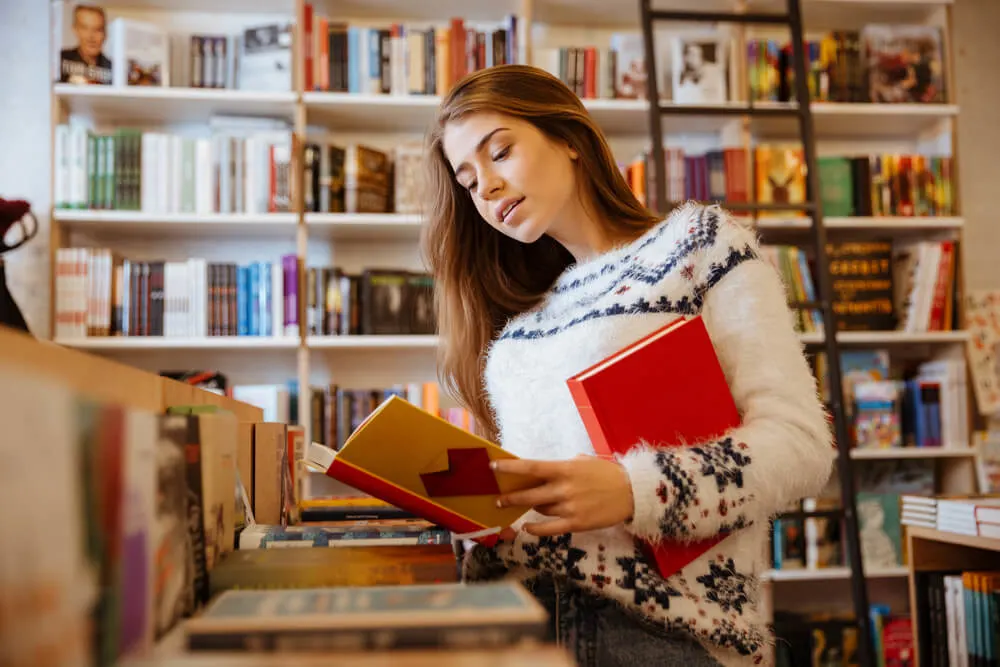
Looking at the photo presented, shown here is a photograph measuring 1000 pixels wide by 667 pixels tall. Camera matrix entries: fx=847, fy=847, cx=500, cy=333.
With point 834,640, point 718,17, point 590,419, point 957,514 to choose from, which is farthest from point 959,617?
point 718,17

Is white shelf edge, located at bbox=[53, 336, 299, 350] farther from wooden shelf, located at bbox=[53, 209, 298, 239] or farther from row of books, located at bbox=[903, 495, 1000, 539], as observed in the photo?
row of books, located at bbox=[903, 495, 1000, 539]

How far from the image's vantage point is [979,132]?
10.2ft

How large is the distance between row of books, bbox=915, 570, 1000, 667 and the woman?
1.08 meters

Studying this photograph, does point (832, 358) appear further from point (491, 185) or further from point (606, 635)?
point (606, 635)

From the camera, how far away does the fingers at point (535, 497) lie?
2.46 ft

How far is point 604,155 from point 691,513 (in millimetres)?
590

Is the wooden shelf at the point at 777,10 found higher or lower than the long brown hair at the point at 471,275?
higher

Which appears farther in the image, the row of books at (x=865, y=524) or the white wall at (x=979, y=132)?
the white wall at (x=979, y=132)

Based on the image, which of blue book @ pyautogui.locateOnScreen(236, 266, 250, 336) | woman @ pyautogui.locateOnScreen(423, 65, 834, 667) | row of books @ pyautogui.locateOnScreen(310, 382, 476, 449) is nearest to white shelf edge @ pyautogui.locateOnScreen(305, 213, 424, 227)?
blue book @ pyautogui.locateOnScreen(236, 266, 250, 336)

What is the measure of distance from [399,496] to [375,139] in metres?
2.32

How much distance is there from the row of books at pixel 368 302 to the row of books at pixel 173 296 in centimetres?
8

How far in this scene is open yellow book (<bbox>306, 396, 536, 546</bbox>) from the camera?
29.7 inches

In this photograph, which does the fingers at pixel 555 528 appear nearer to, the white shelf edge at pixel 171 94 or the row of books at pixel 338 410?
the row of books at pixel 338 410

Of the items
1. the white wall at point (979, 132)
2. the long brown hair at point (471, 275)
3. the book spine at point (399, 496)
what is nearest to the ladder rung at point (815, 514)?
the white wall at point (979, 132)
